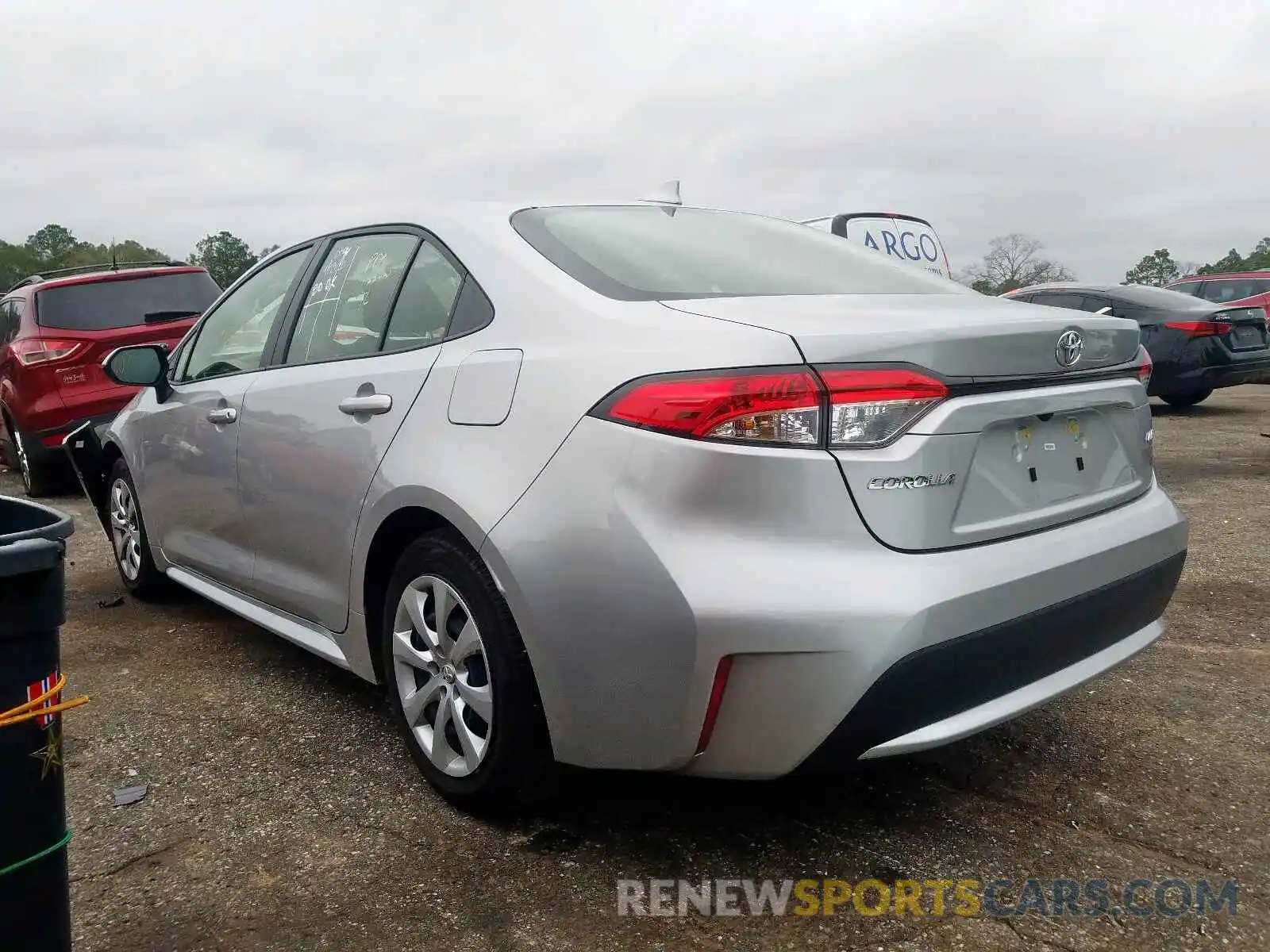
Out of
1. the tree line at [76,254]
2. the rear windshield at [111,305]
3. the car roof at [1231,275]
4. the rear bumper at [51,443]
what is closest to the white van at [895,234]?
the rear windshield at [111,305]

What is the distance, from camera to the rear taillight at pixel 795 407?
192 cm

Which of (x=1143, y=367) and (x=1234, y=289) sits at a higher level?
(x=1234, y=289)

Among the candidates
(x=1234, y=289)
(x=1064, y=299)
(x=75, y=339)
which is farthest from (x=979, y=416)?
(x=1234, y=289)

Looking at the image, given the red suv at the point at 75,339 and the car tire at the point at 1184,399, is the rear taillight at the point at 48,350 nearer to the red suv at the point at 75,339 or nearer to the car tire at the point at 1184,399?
the red suv at the point at 75,339

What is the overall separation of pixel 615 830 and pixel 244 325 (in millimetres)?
2261

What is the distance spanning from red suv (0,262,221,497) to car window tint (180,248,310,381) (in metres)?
3.55

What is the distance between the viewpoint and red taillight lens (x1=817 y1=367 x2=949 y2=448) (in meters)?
1.92

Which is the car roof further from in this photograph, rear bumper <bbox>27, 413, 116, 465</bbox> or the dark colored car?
rear bumper <bbox>27, 413, 116, 465</bbox>

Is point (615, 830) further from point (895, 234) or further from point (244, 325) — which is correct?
point (895, 234)

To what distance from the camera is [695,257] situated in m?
2.58

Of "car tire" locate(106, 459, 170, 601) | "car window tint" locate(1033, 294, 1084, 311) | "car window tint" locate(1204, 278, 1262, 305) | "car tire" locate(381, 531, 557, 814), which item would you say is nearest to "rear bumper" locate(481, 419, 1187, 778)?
"car tire" locate(381, 531, 557, 814)

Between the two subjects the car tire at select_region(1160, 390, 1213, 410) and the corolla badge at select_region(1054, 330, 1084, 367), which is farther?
the car tire at select_region(1160, 390, 1213, 410)

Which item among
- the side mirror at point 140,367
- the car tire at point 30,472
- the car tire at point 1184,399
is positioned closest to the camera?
the side mirror at point 140,367

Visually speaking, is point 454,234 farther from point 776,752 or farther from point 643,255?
point 776,752
